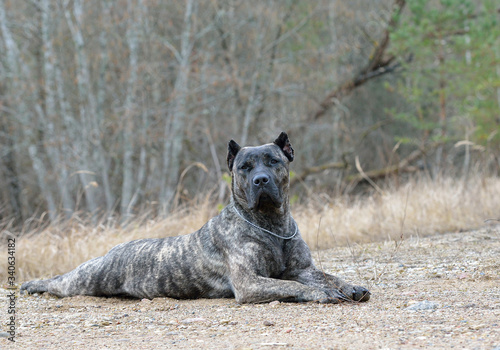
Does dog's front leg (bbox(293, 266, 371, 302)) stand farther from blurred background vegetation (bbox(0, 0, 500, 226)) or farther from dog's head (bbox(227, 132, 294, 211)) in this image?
blurred background vegetation (bbox(0, 0, 500, 226))

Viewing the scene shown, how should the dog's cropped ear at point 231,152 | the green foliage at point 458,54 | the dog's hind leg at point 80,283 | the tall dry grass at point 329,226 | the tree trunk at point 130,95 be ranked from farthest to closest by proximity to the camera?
the green foliage at point 458,54
the tree trunk at point 130,95
the tall dry grass at point 329,226
the dog's hind leg at point 80,283
the dog's cropped ear at point 231,152

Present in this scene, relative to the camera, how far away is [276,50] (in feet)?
58.6

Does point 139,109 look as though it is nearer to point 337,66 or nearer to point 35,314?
point 337,66

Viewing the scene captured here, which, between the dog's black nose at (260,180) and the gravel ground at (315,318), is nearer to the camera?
the gravel ground at (315,318)

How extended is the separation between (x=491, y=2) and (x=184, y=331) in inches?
701

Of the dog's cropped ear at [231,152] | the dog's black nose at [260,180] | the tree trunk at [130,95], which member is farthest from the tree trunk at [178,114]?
the dog's black nose at [260,180]

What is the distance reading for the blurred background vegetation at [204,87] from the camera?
1552 cm

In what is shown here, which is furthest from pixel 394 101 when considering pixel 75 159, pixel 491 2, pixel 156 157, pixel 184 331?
pixel 184 331

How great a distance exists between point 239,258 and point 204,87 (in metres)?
11.3

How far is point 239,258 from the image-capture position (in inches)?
197

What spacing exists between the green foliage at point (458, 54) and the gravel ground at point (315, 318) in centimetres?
1234

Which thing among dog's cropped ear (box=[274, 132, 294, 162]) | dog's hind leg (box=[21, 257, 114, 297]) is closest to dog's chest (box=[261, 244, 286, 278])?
dog's cropped ear (box=[274, 132, 294, 162])

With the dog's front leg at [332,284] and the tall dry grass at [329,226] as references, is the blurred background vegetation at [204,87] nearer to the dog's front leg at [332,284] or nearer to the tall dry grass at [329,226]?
the tall dry grass at [329,226]

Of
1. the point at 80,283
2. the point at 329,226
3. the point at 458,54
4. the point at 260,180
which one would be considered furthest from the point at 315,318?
the point at 458,54
